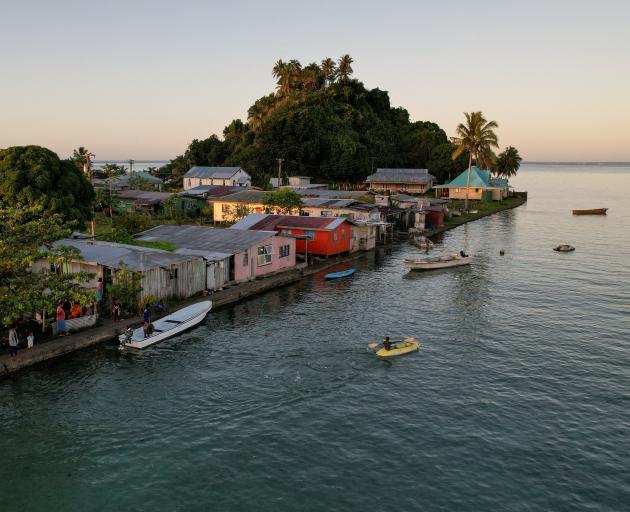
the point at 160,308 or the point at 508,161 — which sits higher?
the point at 508,161

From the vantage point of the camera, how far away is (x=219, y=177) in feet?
406

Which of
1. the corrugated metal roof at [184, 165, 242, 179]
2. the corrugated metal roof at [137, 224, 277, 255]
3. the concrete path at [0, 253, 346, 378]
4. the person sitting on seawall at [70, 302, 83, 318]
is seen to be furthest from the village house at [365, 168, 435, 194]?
the person sitting on seawall at [70, 302, 83, 318]

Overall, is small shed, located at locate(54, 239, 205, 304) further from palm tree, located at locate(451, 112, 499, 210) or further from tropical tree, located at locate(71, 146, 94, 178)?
palm tree, located at locate(451, 112, 499, 210)

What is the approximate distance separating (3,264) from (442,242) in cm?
6423

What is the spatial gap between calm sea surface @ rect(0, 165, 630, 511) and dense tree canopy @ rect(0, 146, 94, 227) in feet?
67.9

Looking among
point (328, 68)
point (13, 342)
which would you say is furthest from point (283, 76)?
point (13, 342)

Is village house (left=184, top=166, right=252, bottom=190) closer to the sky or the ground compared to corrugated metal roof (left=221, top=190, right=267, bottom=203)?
closer to the sky

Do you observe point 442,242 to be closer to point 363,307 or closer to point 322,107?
point 363,307

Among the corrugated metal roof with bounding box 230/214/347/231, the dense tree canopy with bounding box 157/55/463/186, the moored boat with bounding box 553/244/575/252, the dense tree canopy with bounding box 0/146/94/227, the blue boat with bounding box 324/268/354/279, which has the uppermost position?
the dense tree canopy with bounding box 157/55/463/186

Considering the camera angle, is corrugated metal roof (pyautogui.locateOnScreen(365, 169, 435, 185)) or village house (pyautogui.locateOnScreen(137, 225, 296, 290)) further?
corrugated metal roof (pyautogui.locateOnScreen(365, 169, 435, 185))

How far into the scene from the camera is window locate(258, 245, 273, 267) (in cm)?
4947

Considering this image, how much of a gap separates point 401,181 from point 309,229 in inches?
3234

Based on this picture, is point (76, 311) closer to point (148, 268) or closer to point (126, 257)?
point (148, 268)

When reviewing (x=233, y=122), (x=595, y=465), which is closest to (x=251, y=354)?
(x=595, y=465)
